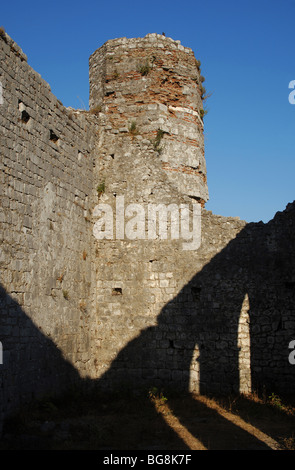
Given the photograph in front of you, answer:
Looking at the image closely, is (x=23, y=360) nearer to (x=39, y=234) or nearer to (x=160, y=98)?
(x=39, y=234)

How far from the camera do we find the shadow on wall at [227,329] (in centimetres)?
962

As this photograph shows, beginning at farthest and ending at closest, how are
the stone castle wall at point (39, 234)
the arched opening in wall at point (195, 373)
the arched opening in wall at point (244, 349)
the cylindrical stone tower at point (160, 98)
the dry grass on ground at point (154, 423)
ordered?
the cylindrical stone tower at point (160, 98) < the arched opening in wall at point (195, 373) < the arched opening in wall at point (244, 349) < the stone castle wall at point (39, 234) < the dry grass on ground at point (154, 423)

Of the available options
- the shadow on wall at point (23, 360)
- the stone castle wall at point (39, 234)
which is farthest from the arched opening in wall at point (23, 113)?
the shadow on wall at point (23, 360)

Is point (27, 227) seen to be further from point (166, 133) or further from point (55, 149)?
point (166, 133)

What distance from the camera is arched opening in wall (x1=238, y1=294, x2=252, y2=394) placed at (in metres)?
9.57

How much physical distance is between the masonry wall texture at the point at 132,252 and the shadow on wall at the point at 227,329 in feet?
0.07

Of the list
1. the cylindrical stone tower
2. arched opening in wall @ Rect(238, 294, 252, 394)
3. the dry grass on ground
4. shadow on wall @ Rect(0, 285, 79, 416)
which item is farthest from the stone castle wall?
arched opening in wall @ Rect(238, 294, 252, 394)

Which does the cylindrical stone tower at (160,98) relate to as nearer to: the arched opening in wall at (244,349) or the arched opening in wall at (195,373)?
the arched opening in wall at (244,349)

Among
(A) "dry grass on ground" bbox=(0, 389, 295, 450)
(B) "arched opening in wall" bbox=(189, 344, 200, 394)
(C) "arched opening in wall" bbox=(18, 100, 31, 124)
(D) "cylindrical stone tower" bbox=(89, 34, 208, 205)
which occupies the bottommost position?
(A) "dry grass on ground" bbox=(0, 389, 295, 450)

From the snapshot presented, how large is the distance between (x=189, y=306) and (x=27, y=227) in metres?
4.04

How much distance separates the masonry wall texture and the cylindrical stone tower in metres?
0.03

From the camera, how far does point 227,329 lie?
9867 millimetres

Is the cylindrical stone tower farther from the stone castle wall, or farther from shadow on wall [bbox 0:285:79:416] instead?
shadow on wall [bbox 0:285:79:416]

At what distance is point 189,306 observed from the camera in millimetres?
10102
